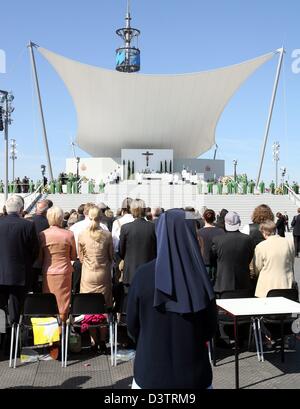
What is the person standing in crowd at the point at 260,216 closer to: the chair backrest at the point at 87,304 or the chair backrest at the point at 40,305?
the chair backrest at the point at 87,304

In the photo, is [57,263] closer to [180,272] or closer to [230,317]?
[230,317]

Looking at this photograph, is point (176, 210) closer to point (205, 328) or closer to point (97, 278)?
point (205, 328)

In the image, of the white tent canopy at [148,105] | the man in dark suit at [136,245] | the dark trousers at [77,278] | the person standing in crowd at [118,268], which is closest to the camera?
the man in dark suit at [136,245]

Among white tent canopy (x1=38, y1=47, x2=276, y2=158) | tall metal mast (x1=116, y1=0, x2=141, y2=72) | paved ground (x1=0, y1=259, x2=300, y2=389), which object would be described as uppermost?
tall metal mast (x1=116, y1=0, x2=141, y2=72)

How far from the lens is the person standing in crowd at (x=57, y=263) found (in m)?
4.61

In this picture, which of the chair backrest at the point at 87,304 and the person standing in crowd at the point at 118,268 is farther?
the person standing in crowd at the point at 118,268

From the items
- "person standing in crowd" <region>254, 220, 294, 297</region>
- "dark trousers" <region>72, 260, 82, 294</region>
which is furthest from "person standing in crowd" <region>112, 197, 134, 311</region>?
"person standing in crowd" <region>254, 220, 294, 297</region>

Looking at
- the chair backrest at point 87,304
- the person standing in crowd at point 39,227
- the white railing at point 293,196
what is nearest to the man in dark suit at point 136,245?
the chair backrest at point 87,304

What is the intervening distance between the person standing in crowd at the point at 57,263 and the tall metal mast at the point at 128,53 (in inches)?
1761

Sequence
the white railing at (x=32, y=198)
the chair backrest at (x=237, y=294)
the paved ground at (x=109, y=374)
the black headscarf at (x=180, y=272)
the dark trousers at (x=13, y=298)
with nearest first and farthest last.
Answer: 1. the black headscarf at (x=180, y=272)
2. the paved ground at (x=109, y=374)
3. the dark trousers at (x=13, y=298)
4. the chair backrest at (x=237, y=294)
5. the white railing at (x=32, y=198)

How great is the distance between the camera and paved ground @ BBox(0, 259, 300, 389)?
3805mm

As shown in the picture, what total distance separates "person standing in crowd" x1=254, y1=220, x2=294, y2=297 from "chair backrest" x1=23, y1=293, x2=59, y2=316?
76.8 inches

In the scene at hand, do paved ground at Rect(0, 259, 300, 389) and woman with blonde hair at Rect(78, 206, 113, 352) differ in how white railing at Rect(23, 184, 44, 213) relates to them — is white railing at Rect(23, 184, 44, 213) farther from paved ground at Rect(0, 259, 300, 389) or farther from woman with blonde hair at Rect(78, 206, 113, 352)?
paved ground at Rect(0, 259, 300, 389)
